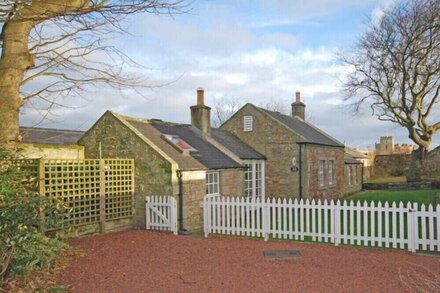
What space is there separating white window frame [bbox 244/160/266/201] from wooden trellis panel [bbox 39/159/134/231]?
23.1ft

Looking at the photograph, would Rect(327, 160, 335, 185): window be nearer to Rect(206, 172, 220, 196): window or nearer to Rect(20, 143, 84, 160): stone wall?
Rect(206, 172, 220, 196): window

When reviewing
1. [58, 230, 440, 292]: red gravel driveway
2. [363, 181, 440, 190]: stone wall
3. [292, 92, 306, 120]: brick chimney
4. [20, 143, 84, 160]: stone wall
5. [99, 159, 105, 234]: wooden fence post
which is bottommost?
[58, 230, 440, 292]: red gravel driveway

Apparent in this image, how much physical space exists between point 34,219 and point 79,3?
4.28 meters

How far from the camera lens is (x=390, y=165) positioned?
142ft

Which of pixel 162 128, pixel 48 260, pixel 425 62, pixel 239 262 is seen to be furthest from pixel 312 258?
pixel 425 62

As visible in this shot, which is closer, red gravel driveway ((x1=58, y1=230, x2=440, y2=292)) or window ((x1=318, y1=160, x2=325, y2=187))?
red gravel driveway ((x1=58, y1=230, x2=440, y2=292))

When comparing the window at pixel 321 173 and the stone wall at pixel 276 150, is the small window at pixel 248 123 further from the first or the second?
the window at pixel 321 173

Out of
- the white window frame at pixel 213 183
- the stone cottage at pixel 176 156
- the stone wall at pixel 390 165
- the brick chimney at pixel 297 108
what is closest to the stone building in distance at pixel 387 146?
the stone wall at pixel 390 165

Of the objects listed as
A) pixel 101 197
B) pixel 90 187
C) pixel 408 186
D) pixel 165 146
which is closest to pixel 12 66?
pixel 90 187

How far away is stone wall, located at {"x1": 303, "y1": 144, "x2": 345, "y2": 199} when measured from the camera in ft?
67.8

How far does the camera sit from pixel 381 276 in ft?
25.2

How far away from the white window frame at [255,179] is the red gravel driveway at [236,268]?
8372 millimetres

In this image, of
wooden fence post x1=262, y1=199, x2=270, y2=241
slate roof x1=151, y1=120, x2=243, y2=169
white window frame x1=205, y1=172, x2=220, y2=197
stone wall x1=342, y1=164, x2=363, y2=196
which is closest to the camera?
wooden fence post x1=262, y1=199, x2=270, y2=241

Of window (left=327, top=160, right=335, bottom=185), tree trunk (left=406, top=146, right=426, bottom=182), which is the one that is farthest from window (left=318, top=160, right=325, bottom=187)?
tree trunk (left=406, top=146, right=426, bottom=182)
